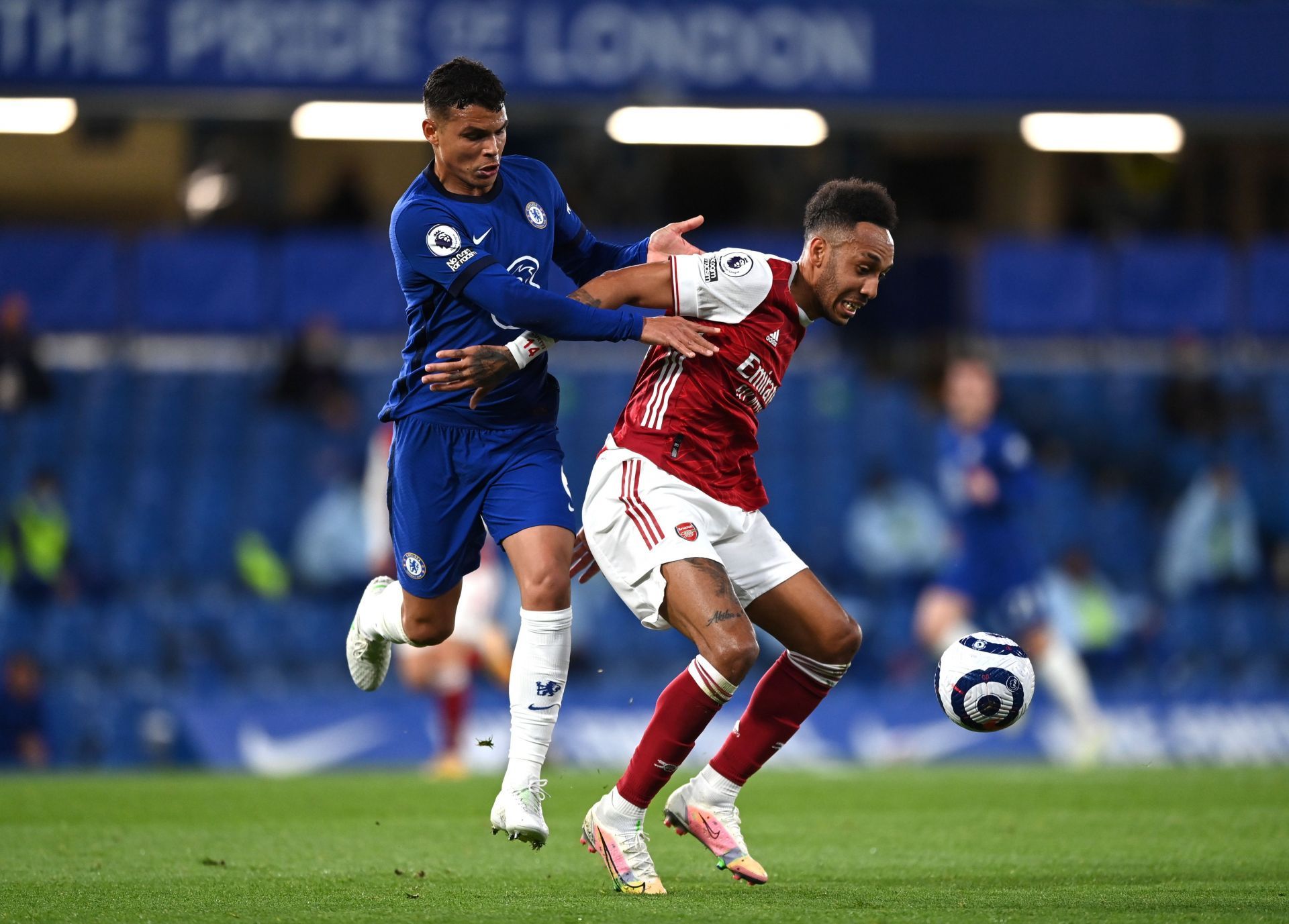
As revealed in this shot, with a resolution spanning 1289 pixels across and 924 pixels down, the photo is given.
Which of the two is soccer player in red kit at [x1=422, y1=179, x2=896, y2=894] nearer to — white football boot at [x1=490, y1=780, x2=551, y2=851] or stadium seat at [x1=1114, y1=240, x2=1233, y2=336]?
A: white football boot at [x1=490, y1=780, x2=551, y2=851]

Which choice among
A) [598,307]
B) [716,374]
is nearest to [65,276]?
[598,307]

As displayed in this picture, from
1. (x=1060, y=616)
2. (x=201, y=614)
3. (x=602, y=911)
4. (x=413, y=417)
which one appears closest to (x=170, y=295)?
(x=201, y=614)

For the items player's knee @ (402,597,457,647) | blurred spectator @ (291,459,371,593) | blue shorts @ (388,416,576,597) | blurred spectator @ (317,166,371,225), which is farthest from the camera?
blurred spectator @ (317,166,371,225)

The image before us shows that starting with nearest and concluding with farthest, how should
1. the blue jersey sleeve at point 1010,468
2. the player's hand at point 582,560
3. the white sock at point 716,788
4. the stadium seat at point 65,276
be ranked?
the white sock at point 716,788
the player's hand at point 582,560
the blue jersey sleeve at point 1010,468
the stadium seat at point 65,276

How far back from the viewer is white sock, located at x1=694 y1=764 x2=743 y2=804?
6.06 metres

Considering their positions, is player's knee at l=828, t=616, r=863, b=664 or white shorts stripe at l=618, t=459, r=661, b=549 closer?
white shorts stripe at l=618, t=459, r=661, b=549

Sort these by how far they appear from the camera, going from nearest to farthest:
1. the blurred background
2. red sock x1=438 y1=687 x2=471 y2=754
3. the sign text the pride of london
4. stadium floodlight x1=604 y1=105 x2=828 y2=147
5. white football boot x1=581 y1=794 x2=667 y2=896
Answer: white football boot x1=581 y1=794 x2=667 y2=896 → red sock x1=438 y1=687 x2=471 y2=754 → the blurred background → the sign text the pride of london → stadium floodlight x1=604 y1=105 x2=828 y2=147

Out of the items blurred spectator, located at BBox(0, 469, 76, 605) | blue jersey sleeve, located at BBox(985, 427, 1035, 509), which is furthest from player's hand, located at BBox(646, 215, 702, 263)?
blurred spectator, located at BBox(0, 469, 76, 605)

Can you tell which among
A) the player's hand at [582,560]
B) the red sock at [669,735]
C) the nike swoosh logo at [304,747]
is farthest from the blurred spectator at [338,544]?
the red sock at [669,735]

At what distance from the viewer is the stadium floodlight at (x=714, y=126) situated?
15953mm

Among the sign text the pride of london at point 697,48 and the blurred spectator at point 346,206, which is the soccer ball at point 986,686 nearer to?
the sign text the pride of london at point 697,48

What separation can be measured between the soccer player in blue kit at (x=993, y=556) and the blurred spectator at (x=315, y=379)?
5.42 m

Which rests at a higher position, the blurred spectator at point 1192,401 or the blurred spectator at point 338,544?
the blurred spectator at point 1192,401

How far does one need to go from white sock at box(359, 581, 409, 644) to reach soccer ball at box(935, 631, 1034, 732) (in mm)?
1924
